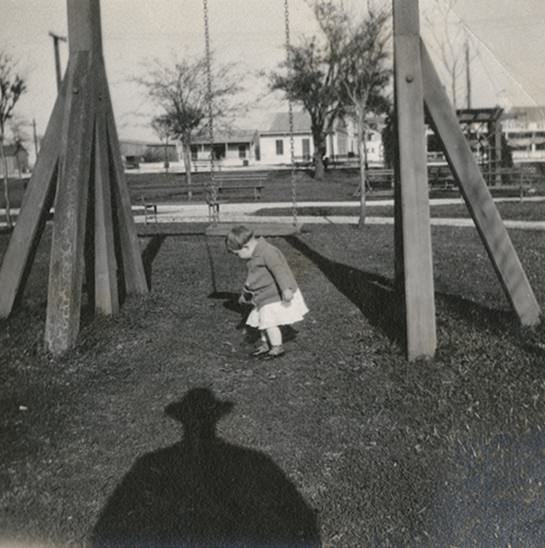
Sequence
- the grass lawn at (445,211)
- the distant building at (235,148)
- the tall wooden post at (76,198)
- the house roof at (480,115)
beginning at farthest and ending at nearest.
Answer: the distant building at (235,148), the house roof at (480,115), the grass lawn at (445,211), the tall wooden post at (76,198)

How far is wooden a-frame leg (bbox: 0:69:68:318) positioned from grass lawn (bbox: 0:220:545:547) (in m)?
0.35

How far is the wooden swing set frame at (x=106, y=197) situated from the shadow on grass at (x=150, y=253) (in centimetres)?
192

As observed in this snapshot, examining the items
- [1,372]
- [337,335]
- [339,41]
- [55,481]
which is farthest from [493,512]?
[339,41]

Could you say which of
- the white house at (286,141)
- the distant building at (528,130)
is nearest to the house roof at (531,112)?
the distant building at (528,130)

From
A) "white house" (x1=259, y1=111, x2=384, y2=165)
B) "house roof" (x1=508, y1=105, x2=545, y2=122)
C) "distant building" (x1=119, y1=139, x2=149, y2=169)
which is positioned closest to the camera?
"house roof" (x1=508, y1=105, x2=545, y2=122)

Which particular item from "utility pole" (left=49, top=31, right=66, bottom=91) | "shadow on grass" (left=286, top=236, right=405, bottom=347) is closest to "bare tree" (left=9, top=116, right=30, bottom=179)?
"utility pole" (left=49, top=31, right=66, bottom=91)

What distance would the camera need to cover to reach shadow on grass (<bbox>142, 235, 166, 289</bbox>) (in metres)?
10.2

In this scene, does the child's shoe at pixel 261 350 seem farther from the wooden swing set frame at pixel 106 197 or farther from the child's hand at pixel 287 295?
the wooden swing set frame at pixel 106 197

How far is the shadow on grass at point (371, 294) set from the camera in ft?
21.8

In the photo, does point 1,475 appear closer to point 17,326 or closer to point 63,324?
point 63,324

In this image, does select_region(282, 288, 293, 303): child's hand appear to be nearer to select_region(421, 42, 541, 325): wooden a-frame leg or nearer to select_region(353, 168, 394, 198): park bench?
select_region(421, 42, 541, 325): wooden a-frame leg

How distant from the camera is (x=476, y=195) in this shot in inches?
239

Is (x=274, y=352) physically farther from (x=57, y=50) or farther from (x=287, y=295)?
(x=57, y=50)

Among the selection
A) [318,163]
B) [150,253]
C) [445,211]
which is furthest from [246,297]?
Answer: [318,163]
